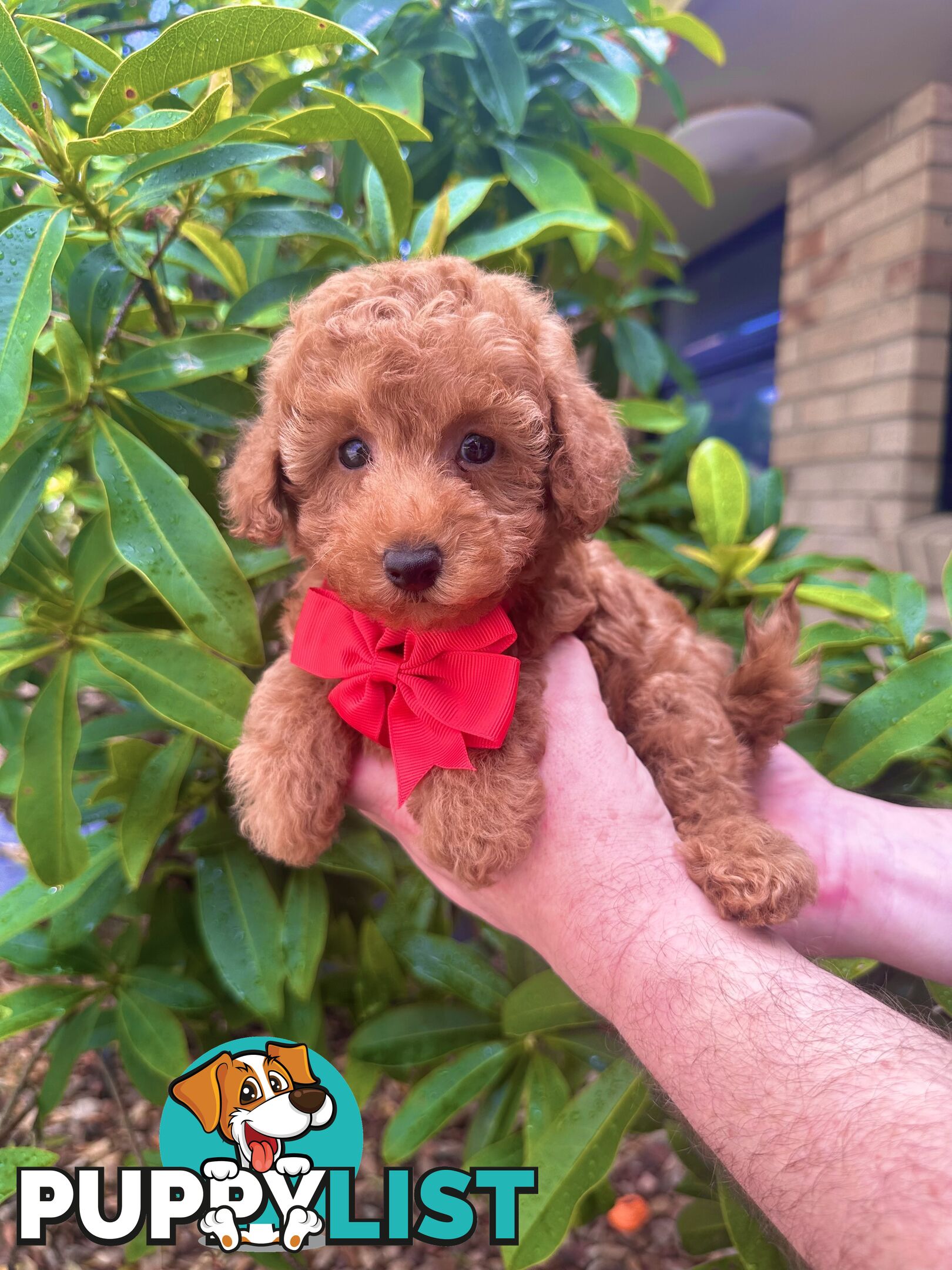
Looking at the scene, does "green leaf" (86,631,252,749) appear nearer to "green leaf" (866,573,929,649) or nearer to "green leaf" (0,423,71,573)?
"green leaf" (0,423,71,573)

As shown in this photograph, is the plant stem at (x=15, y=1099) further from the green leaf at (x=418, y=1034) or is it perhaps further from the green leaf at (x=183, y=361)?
the green leaf at (x=183, y=361)

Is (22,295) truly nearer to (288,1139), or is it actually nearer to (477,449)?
(477,449)

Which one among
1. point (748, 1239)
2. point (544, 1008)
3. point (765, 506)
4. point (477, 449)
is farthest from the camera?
point (765, 506)

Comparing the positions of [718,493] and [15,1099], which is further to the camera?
[718,493]

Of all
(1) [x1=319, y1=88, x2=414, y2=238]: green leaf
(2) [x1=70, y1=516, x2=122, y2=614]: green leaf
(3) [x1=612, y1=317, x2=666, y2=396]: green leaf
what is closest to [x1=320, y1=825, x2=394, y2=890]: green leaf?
(2) [x1=70, y1=516, x2=122, y2=614]: green leaf

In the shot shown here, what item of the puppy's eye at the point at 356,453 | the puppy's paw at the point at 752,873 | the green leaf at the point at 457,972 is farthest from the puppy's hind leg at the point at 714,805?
the green leaf at the point at 457,972

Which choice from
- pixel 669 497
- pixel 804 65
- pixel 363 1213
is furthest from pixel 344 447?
pixel 804 65

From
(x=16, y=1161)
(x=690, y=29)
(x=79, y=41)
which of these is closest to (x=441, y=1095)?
(x=16, y=1161)
